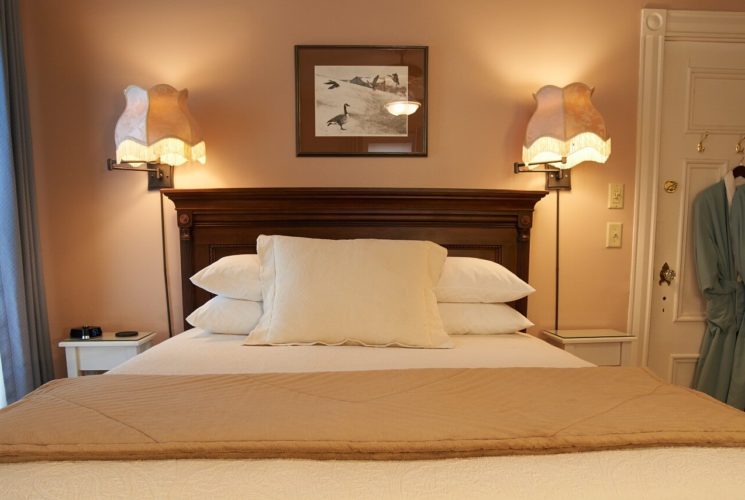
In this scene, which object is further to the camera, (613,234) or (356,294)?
(613,234)

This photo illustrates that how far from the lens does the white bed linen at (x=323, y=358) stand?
1254mm

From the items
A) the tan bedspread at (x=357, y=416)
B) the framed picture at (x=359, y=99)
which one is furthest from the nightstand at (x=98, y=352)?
the framed picture at (x=359, y=99)

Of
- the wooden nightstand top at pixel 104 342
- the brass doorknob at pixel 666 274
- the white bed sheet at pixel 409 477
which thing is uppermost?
the brass doorknob at pixel 666 274

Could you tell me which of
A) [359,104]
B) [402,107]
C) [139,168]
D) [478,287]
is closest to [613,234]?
[478,287]

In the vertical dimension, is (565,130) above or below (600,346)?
above

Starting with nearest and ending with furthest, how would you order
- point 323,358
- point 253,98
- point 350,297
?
point 323,358 < point 350,297 < point 253,98

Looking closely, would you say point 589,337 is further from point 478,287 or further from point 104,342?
Result: point 104,342

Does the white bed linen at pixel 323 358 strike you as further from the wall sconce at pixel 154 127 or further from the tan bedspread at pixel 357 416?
the wall sconce at pixel 154 127

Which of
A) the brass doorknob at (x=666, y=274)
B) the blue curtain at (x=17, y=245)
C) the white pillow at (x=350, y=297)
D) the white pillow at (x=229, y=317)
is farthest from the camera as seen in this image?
the brass doorknob at (x=666, y=274)

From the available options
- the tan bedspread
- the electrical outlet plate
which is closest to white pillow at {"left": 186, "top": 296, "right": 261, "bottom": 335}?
the tan bedspread

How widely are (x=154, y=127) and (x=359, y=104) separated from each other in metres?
0.92

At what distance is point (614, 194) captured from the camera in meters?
2.12

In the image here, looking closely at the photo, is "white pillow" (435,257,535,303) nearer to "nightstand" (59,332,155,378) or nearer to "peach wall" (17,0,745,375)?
"peach wall" (17,0,745,375)

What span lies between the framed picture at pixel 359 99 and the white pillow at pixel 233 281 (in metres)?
0.68
